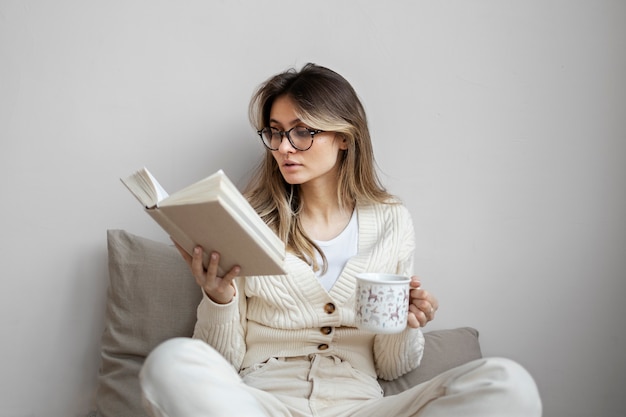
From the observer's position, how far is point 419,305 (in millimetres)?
1317

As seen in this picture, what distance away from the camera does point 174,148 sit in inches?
68.7

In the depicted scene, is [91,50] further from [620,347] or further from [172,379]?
[620,347]

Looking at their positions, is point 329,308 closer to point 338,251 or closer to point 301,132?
point 338,251

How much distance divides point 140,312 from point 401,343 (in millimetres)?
678

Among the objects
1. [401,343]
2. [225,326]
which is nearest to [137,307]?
[225,326]

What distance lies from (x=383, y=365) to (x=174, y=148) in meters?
0.84

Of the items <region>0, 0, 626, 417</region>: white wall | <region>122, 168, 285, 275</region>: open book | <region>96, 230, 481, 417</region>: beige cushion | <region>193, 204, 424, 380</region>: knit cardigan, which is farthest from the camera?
<region>0, 0, 626, 417</region>: white wall

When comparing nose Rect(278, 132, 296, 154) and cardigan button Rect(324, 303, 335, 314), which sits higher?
nose Rect(278, 132, 296, 154)

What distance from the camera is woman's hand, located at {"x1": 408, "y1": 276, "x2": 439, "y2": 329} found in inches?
51.4

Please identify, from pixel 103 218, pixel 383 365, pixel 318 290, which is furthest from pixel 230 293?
pixel 103 218

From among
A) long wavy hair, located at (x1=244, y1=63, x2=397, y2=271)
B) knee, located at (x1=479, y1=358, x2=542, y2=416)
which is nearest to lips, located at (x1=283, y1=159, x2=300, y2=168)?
long wavy hair, located at (x1=244, y1=63, x2=397, y2=271)

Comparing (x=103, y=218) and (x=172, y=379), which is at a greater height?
(x=103, y=218)

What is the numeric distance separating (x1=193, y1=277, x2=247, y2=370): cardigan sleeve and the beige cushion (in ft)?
0.60

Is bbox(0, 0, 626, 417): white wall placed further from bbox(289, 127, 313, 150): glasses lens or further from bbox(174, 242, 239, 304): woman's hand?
bbox(174, 242, 239, 304): woman's hand
